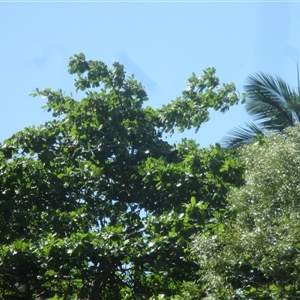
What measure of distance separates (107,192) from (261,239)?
5627 millimetres

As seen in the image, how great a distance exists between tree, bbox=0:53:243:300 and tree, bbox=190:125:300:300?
1361mm

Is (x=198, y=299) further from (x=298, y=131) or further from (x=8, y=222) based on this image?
(x=8, y=222)

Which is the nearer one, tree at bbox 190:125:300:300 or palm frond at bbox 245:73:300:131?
tree at bbox 190:125:300:300

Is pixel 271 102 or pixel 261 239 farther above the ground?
pixel 271 102

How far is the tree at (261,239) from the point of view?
943 cm

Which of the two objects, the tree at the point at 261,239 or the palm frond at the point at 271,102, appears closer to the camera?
the tree at the point at 261,239

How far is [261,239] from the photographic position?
9.67 metres

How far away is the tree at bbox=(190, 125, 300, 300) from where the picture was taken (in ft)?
30.9

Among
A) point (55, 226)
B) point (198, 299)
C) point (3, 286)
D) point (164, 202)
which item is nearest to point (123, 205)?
point (164, 202)

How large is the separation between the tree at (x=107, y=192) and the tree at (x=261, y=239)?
136 cm

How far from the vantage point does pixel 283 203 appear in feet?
33.4

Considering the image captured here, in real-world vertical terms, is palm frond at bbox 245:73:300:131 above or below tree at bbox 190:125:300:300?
above

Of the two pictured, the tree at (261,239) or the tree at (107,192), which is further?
the tree at (107,192)

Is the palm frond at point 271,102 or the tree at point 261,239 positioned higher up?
the palm frond at point 271,102
